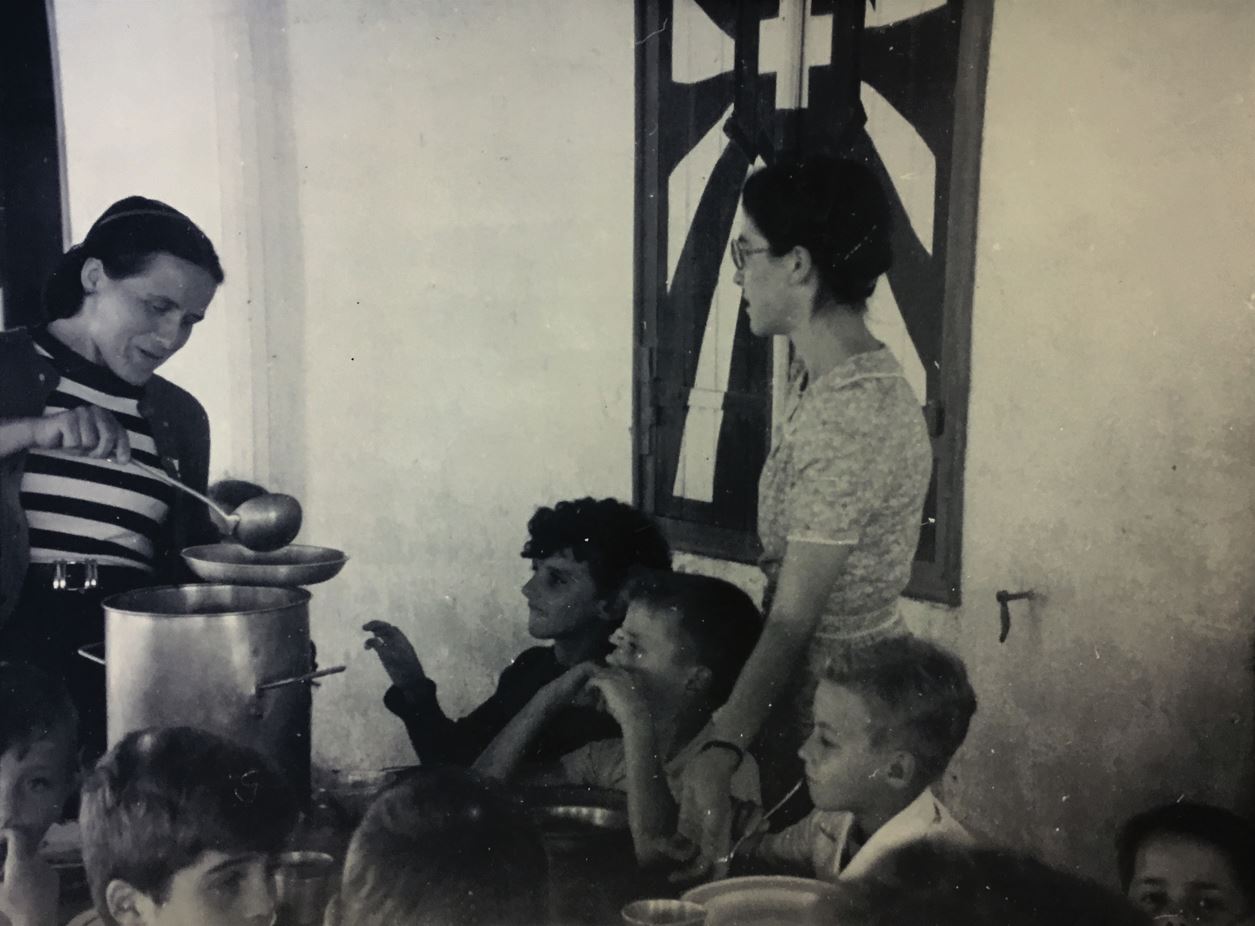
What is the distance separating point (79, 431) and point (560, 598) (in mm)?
660

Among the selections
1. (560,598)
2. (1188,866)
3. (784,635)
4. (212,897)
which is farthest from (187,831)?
(1188,866)

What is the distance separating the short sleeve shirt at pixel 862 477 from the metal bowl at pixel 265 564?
624mm

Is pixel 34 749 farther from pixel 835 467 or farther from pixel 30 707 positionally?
pixel 835 467

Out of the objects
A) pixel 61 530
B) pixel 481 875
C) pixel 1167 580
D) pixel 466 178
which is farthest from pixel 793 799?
pixel 61 530

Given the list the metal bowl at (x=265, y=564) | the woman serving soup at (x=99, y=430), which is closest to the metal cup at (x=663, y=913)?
the metal bowl at (x=265, y=564)

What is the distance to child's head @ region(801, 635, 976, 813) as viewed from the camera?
4.36 ft

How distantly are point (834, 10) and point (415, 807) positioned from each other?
1.11 meters

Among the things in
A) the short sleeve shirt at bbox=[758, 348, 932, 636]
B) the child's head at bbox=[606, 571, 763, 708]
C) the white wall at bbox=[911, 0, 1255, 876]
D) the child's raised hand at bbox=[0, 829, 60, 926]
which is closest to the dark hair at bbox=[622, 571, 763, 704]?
the child's head at bbox=[606, 571, 763, 708]

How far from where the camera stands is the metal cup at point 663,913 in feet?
4.50

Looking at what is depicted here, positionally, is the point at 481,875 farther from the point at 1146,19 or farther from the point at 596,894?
the point at 1146,19

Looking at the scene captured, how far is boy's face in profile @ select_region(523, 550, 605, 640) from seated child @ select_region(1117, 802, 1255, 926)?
69 centimetres

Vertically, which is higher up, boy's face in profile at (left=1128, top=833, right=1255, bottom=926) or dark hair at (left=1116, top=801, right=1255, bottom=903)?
dark hair at (left=1116, top=801, right=1255, bottom=903)

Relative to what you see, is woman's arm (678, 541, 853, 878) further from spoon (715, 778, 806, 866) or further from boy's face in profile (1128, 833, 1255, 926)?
boy's face in profile (1128, 833, 1255, 926)

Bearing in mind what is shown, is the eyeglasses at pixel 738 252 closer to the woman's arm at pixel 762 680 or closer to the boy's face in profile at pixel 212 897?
the woman's arm at pixel 762 680
